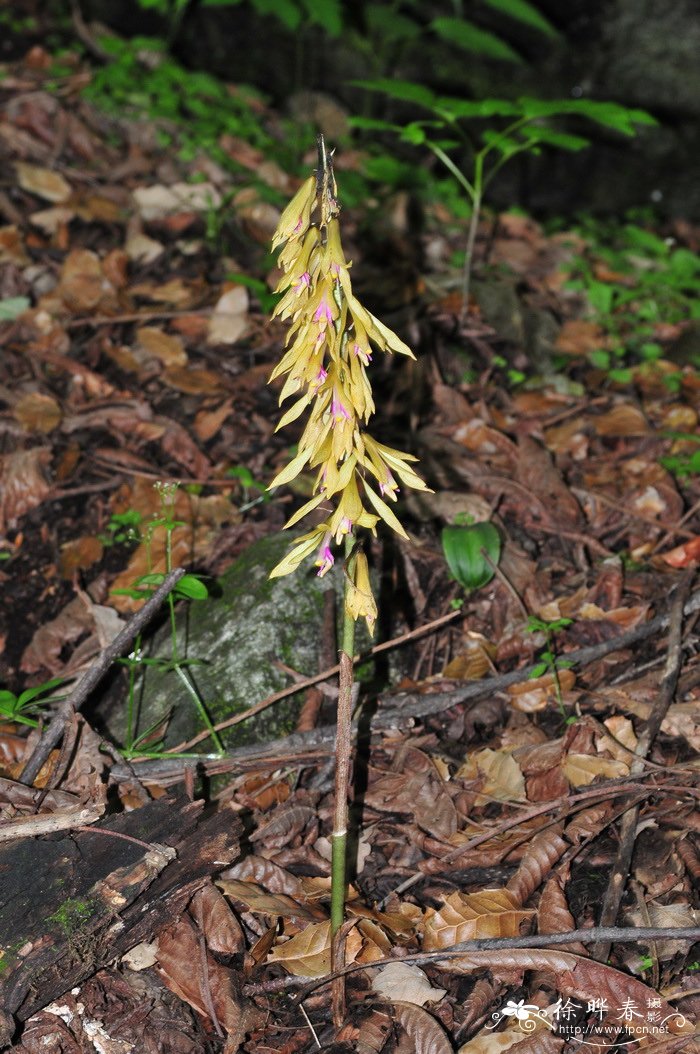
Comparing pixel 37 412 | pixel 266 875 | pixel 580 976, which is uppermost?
pixel 580 976

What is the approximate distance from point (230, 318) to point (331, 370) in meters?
2.95

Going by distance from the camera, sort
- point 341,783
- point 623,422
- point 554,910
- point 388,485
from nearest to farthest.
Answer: point 388,485
point 341,783
point 554,910
point 623,422

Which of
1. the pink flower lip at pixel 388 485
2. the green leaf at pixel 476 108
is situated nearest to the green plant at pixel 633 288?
the green leaf at pixel 476 108

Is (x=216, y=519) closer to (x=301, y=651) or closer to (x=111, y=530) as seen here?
(x=111, y=530)

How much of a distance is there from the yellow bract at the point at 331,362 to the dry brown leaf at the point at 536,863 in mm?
1049

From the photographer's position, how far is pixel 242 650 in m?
3.17

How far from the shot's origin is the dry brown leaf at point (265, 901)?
101 inches

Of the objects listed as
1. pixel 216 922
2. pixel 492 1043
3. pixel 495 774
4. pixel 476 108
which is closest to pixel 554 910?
pixel 492 1043

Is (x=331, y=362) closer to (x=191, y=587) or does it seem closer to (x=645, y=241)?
(x=191, y=587)

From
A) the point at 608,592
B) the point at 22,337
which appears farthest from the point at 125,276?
the point at 608,592

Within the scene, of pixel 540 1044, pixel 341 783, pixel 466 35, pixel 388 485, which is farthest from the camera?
pixel 466 35

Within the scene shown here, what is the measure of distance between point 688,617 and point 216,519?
1.83 metres

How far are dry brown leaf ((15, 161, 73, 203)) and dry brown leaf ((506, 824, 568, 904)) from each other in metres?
4.46

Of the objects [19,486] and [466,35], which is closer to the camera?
[19,486]
